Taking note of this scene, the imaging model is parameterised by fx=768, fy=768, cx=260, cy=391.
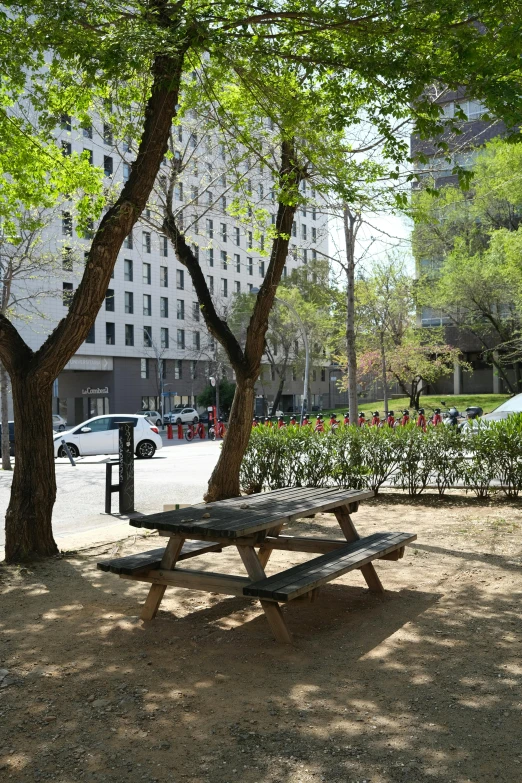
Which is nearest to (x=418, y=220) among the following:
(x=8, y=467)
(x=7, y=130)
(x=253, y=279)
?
(x=7, y=130)

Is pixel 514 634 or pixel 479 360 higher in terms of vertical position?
pixel 479 360

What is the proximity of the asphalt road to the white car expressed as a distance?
2125 mm

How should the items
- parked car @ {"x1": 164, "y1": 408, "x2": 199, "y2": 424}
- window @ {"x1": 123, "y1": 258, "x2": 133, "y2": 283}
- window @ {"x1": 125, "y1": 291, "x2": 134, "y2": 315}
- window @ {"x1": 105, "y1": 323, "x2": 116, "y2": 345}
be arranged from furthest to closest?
1. window @ {"x1": 125, "y1": 291, "x2": 134, "y2": 315}
2. window @ {"x1": 123, "y1": 258, "x2": 133, "y2": 283}
3. window @ {"x1": 105, "y1": 323, "x2": 116, "y2": 345}
4. parked car @ {"x1": 164, "y1": 408, "x2": 199, "y2": 424}

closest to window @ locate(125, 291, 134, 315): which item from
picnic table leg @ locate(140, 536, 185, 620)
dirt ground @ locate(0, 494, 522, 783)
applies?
dirt ground @ locate(0, 494, 522, 783)

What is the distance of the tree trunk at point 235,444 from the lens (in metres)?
11.2

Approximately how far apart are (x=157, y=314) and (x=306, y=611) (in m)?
57.7

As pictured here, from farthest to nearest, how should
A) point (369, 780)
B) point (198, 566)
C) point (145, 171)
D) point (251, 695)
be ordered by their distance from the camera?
1. point (145, 171)
2. point (198, 566)
3. point (251, 695)
4. point (369, 780)

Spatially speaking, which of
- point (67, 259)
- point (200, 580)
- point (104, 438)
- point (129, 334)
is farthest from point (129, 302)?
point (200, 580)

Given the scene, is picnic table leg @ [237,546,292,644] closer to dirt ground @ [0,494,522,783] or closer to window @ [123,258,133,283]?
dirt ground @ [0,494,522,783]

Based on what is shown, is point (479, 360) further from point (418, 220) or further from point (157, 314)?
point (418, 220)

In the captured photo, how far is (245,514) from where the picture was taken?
549 centimetres

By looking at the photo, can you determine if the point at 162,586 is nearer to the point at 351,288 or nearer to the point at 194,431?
the point at 351,288

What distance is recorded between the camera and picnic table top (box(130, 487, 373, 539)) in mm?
4910

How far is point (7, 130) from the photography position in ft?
28.6
